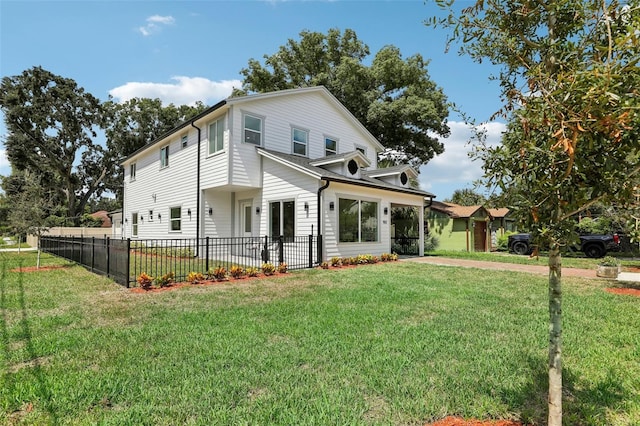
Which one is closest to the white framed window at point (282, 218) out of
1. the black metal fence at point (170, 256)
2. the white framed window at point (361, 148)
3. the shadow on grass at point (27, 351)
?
the black metal fence at point (170, 256)

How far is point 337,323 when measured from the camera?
501cm

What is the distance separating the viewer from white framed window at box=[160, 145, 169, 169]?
18.4 meters

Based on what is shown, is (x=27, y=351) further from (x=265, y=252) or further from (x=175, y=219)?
(x=175, y=219)

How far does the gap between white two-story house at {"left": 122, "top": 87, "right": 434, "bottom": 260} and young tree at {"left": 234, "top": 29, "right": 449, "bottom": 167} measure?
15.8ft

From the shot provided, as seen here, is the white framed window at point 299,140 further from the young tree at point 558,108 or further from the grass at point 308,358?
the young tree at point 558,108

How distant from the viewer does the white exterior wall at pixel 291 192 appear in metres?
12.0

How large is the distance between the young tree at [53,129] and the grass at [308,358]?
30905 mm

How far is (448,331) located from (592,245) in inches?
684

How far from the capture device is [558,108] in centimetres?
176

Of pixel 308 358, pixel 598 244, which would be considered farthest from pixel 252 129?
pixel 598 244

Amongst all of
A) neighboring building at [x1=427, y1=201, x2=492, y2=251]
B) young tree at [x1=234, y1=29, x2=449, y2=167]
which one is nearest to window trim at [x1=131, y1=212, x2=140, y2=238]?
young tree at [x1=234, y1=29, x2=449, y2=167]

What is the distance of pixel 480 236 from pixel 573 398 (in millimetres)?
20178

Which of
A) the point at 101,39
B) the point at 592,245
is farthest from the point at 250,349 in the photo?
the point at 592,245

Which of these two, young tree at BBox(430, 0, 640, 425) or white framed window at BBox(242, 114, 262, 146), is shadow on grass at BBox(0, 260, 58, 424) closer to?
young tree at BBox(430, 0, 640, 425)
